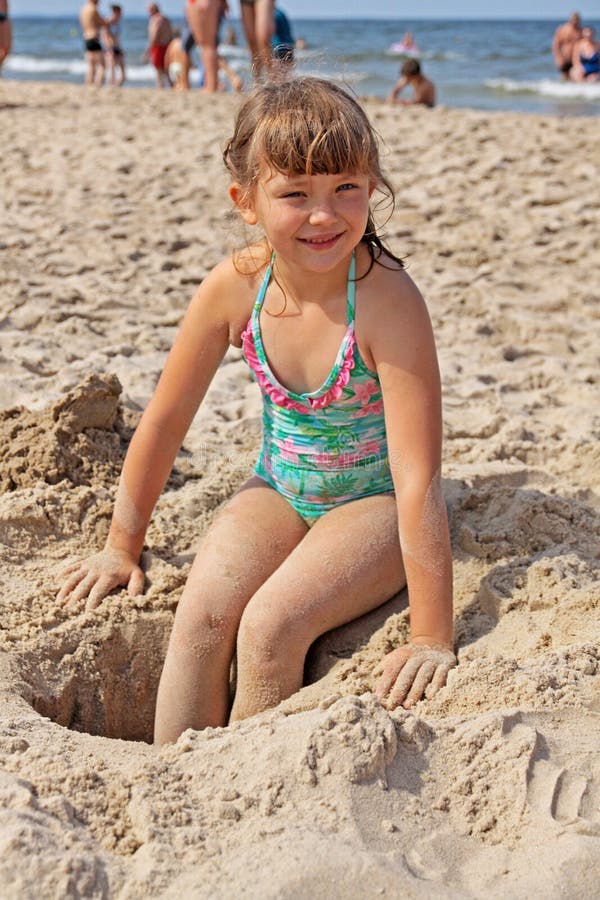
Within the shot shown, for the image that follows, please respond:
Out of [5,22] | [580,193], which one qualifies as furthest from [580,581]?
[5,22]

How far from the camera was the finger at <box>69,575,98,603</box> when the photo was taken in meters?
2.32

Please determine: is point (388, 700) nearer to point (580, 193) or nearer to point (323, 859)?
point (323, 859)

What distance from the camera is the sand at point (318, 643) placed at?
1434mm

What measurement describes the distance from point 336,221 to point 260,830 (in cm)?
120

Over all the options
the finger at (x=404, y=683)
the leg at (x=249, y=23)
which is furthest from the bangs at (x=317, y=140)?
the leg at (x=249, y=23)

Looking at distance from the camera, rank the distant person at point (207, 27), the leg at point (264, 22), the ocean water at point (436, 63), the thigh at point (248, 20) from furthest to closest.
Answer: the ocean water at point (436, 63) < the distant person at point (207, 27) < the thigh at point (248, 20) < the leg at point (264, 22)

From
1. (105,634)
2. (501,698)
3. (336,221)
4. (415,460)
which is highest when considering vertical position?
(336,221)

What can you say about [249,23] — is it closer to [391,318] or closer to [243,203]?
[243,203]

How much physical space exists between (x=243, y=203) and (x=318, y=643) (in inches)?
39.6

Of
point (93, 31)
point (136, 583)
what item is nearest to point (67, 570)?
point (136, 583)

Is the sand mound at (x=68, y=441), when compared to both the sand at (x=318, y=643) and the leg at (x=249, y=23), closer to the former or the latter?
the sand at (x=318, y=643)

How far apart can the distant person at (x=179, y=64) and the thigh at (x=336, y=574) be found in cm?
1183

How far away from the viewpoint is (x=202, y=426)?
3.19 meters

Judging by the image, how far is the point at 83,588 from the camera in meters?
2.35
